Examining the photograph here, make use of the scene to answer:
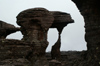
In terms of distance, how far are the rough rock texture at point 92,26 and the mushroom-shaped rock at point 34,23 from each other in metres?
15.2

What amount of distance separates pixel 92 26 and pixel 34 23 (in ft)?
54.5

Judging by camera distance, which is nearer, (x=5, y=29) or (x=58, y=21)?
(x=58, y=21)

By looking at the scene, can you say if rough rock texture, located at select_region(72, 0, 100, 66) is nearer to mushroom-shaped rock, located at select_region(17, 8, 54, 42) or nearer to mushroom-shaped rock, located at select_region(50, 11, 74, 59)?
mushroom-shaped rock, located at select_region(17, 8, 54, 42)

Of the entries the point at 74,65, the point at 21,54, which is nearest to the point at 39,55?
the point at 21,54

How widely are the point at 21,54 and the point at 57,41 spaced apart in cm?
1575

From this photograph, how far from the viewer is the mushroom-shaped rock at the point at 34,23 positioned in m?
23.2

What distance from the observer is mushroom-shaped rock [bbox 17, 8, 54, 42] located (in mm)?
23156

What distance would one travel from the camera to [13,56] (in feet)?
46.9

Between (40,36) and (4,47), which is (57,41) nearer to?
(40,36)

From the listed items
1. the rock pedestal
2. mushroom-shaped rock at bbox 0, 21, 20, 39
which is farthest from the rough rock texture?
mushroom-shaped rock at bbox 0, 21, 20, 39

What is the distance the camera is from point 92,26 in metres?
7.62

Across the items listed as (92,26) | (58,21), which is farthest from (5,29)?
(92,26)

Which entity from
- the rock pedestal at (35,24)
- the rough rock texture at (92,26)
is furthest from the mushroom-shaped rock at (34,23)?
the rough rock texture at (92,26)

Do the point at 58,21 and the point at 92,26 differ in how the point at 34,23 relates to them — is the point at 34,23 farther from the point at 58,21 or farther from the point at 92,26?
the point at 92,26
